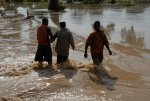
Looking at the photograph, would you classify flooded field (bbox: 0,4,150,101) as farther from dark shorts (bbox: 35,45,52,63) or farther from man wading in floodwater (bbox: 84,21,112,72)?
man wading in floodwater (bbox: 84,21,112,72)

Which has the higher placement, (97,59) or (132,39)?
(97,59)

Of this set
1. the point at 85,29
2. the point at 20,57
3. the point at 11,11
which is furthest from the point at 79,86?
the point at 11,11

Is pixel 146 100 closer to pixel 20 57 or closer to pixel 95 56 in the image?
pixel 95 56

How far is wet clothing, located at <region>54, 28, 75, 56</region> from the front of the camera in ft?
38.9

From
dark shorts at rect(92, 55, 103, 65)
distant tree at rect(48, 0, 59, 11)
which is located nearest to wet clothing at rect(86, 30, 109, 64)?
dark shorts at rect(92, 55, 103, 65)

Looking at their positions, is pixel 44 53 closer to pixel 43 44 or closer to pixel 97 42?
pixel 43 44

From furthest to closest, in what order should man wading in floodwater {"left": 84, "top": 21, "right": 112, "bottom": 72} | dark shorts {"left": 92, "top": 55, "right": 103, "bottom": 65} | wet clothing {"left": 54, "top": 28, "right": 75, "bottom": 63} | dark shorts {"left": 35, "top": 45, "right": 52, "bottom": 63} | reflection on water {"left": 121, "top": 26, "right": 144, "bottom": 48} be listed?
reflection on water {"left": 121, "top": 26, "right": 144, "bottom": 48} < dark shorts {"left": 35, "top": 45, "right": 52, "bottom": 63} < wet clothing {"left": 54, "top": 28, "right": 75, "bottom": 63} < dark shorts {"left": 92, "top": 55, "right": 103, "bottom": 65} < man wading in floodwater {"left": 84, "top": 21, "right": 112, "bottom": 72}

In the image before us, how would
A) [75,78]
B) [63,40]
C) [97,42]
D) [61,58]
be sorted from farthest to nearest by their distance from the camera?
[61,58] → [63,40] → [97,42] → [75,78]

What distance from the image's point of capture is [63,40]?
11.9 m

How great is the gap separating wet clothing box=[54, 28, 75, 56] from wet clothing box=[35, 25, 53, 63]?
1.05ft

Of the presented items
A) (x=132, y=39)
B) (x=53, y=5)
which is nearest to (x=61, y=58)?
(x=132, y=39)

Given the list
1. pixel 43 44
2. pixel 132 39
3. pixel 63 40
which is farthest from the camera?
pixel 132 39

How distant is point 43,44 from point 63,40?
2.26 feet

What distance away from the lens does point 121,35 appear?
21.7 metres
